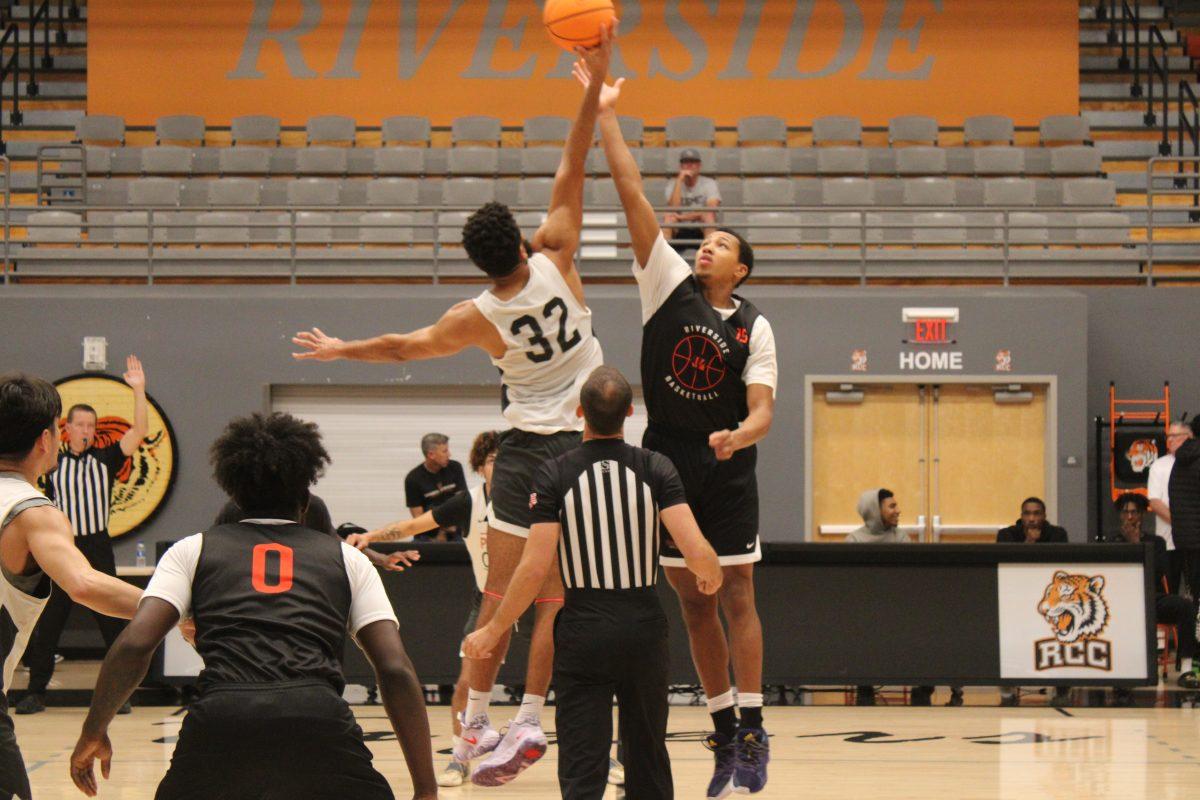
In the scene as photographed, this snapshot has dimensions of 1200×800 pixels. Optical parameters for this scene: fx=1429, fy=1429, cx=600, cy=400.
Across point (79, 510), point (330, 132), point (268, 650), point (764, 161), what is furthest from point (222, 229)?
point (268, 650)

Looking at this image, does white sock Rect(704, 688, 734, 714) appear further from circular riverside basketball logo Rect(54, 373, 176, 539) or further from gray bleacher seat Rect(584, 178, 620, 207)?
gray bleacher seat Rect(584, 178, 620, 207)

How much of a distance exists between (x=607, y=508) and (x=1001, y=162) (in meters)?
13.7

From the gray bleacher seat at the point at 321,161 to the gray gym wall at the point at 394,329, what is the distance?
340 cm

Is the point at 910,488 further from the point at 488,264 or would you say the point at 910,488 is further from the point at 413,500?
the point at 488,264

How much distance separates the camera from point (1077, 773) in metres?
7.04

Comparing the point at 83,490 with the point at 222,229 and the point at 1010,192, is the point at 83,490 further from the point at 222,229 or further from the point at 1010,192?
the point at 1010,192

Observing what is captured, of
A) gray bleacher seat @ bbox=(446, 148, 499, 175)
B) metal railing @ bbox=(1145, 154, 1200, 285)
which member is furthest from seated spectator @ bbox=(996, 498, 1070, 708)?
gray bleacher seat @ bbox=(446, 148, 499, 175)

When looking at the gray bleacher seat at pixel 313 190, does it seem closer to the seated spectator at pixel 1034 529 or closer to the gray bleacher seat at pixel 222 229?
the gray bleacher seat at pixel 222 229

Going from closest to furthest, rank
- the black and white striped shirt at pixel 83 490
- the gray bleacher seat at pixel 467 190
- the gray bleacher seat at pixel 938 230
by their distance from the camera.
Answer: the black and white striped shirt at pixel 83 490
the gray bleacher seat at pixel 938 230
the gray bleacher seat at pixel 467 190

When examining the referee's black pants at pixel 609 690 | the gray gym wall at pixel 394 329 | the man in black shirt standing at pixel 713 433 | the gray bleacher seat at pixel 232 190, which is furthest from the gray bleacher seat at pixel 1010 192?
the referee's black pants at pixel 609 690

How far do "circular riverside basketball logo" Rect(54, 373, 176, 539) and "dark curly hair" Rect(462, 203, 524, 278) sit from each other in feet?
30.0

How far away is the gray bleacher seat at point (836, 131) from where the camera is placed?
1805 cm

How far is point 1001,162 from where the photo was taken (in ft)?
56.9

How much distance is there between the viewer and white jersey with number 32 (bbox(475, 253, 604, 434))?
231 inches
